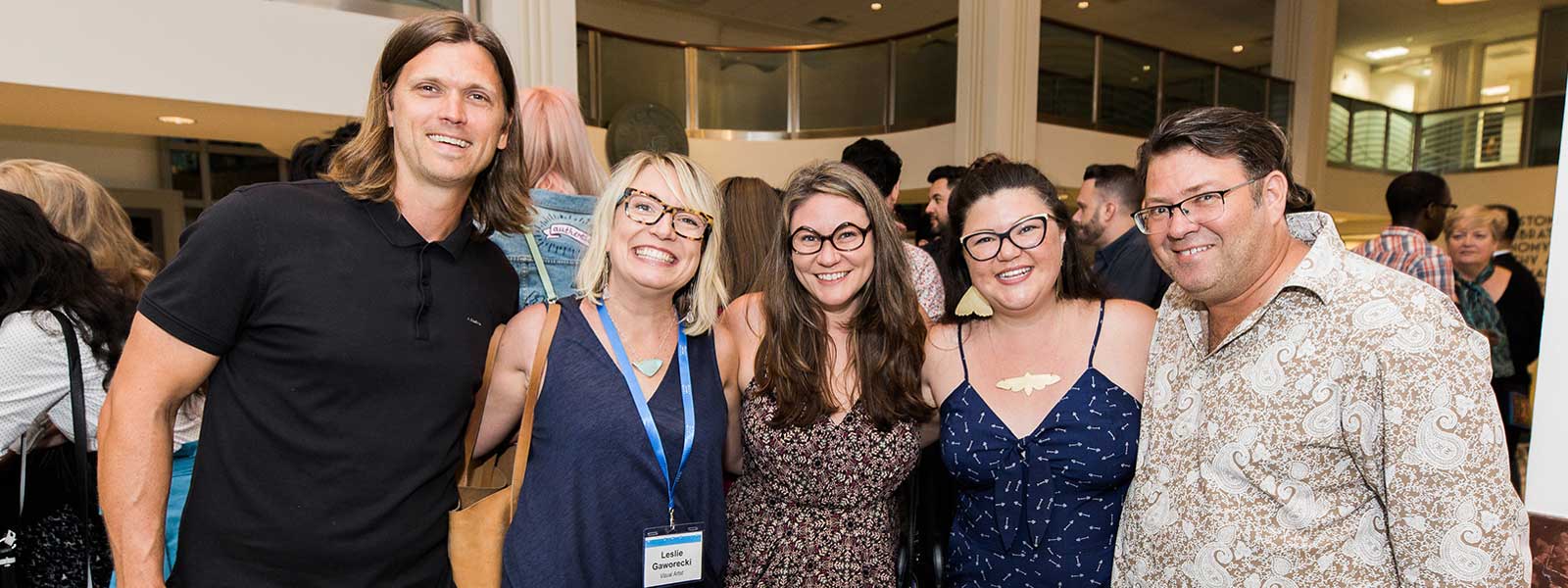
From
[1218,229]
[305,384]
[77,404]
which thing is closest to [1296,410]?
[1218,229]

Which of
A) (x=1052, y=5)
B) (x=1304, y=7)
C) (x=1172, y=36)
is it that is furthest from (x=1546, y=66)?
(x=1052, y=5)

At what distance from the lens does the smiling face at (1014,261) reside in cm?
193

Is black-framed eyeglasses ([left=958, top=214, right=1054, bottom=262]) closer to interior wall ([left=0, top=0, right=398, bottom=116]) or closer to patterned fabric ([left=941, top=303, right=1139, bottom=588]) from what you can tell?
patterned fabric ([left=941, top=303, right=1139, bottom=588])

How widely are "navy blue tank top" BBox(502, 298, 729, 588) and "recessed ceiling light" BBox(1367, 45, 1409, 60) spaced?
17257 millimetres

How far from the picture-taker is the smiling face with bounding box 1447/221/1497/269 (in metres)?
4.68

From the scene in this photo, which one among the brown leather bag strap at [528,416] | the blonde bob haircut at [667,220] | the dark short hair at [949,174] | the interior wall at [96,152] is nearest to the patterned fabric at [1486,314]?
the dark short hair at [949,174]

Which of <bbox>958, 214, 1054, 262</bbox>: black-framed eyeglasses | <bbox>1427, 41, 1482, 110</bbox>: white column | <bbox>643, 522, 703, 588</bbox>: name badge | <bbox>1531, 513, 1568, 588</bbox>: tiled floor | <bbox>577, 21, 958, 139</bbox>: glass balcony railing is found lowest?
<bbox>643, 522, 703, 588</bbox>: name badge

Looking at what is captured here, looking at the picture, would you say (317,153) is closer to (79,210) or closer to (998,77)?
(79,210)

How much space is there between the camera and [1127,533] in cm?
176

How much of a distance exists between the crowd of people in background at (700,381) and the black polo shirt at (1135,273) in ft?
4.13

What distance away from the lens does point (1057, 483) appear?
1882 millimetres

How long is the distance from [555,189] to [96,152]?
8.92 metres

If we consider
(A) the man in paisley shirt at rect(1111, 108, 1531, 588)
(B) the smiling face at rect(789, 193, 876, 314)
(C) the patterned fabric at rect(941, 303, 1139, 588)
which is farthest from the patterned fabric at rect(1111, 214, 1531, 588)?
(B) the smiling face at rect(789, 193, 876, 314)

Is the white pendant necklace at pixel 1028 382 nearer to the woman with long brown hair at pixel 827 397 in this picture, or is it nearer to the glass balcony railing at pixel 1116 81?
the woman with long brown hair at pixel 827 397
